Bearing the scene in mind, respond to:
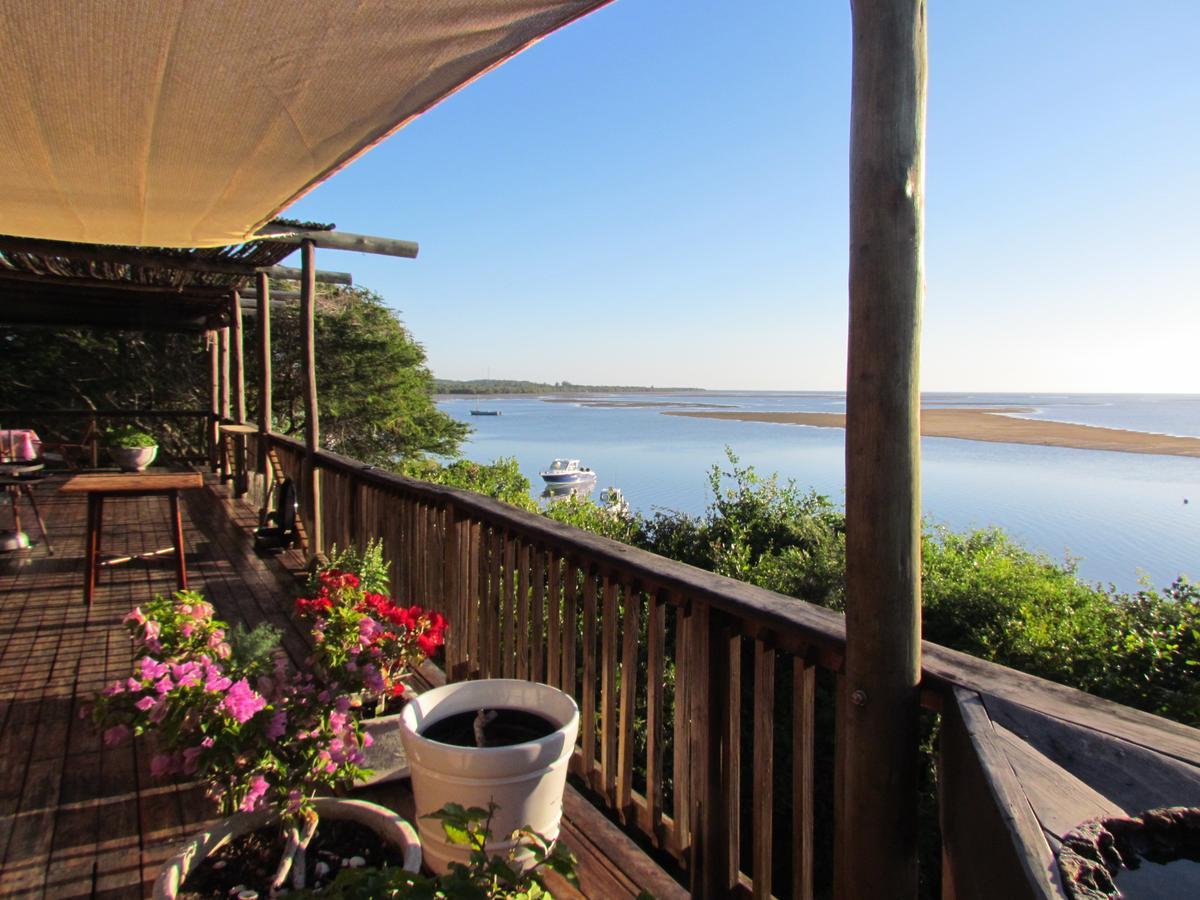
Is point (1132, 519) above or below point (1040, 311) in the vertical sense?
below

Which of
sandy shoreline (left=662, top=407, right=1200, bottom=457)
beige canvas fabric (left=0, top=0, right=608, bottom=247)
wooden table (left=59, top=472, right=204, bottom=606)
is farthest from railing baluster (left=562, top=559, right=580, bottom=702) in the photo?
sandy shoreline (left=662, top=407, right=1200, bottom=457)

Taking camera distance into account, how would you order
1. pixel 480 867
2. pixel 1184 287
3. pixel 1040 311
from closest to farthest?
pixel 480 867 → pixel 1184 287 → pixel 1040 311

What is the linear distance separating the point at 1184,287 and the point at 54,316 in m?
39.7

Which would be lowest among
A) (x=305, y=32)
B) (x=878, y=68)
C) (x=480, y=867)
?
(x=480, y=867)

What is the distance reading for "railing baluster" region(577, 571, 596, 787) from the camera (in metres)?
2.10

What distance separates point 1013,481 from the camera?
75.4 feet

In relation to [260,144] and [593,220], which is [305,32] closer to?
[260,144]

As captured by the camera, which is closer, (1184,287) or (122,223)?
(122,223)

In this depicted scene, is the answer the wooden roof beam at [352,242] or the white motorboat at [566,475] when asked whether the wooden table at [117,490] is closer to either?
the wooden roof beam at [352,242]

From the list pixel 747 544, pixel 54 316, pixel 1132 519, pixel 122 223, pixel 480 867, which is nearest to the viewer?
pixel 480 867

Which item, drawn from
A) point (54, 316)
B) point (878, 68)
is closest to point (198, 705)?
point (878, 68)

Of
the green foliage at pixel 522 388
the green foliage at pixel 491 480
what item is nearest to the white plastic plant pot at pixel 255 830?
the green foliage at pixel 491 480

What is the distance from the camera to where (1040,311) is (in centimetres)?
3456

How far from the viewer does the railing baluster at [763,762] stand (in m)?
1.47
